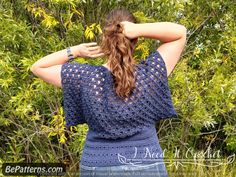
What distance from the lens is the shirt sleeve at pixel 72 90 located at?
2.74m

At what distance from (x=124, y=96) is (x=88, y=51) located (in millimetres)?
375

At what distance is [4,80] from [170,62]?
7.28 ft

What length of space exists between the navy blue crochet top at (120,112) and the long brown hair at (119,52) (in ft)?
0.13

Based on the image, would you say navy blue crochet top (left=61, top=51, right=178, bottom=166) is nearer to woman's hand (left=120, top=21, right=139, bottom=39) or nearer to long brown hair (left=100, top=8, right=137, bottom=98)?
long brown hair (left=100, top=8, right=137, bottom=98)

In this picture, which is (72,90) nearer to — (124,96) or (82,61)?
(124,96)

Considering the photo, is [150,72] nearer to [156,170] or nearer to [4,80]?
[156,170]

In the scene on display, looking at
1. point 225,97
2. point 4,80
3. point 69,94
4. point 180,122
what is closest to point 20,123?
point 4,80

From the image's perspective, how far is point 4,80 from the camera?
14.9 feet

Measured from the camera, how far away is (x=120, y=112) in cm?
258

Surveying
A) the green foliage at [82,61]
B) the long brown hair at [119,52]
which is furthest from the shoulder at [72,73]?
the green foliage at [82,61]

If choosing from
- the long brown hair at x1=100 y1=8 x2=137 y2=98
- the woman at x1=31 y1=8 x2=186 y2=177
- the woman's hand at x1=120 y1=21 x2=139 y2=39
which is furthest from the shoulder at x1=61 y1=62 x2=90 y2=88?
the woman's hand at x1=120 y1=21 x2=139 y2=39

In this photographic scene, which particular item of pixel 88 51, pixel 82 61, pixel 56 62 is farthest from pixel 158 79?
pixel 82 61

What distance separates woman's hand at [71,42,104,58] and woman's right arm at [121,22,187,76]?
22cm

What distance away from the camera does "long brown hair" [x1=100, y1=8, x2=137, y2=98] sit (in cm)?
259
